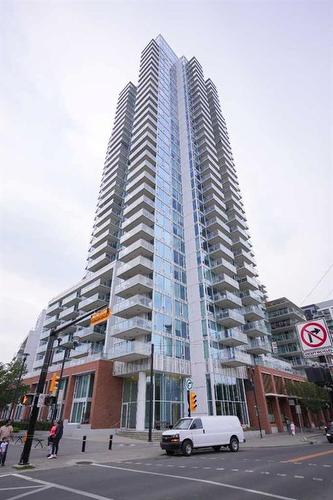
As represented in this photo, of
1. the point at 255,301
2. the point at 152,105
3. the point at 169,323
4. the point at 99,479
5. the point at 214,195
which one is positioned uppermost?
the point at 152,105

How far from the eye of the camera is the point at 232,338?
38.4 m

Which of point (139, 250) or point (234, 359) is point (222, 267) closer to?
point (139, 250)

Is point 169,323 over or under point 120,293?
under

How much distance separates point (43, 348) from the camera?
5672 cm

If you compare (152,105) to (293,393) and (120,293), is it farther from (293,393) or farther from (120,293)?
(293,393)

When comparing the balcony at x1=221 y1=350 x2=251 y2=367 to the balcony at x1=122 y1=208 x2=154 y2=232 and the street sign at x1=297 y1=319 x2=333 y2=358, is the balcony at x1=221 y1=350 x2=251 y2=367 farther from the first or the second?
the street sign at x1=297 y1=319 x2=333 y2=358

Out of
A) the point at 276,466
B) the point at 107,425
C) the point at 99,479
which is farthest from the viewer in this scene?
the point at 107,425

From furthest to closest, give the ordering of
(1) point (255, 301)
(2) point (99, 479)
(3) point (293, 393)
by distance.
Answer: (1) point (255, 301) → (3) point (293, 393) → (2) point (99, 479)

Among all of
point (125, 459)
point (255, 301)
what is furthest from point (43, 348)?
point (125, 459)

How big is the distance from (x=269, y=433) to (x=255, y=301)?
59.4ft

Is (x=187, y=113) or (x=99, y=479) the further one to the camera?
(x=187, y=113)

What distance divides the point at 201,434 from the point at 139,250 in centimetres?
2452

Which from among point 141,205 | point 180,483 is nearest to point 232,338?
point 141,205

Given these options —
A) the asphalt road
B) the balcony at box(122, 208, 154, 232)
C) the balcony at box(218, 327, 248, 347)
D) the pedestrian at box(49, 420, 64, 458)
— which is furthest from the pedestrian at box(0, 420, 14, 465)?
the balcony at box(122, 208, 154, 232)
